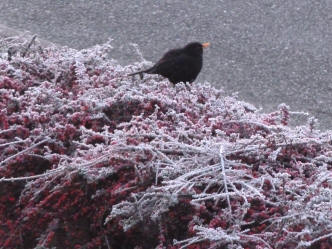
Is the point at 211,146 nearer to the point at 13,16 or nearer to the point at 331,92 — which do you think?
the point at 331,92

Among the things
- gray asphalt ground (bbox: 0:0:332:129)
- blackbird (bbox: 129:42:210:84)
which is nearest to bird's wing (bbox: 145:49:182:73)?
blackbird (bbox: 129:42:210:84)

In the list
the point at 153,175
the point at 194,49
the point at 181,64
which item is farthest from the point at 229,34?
the point at 153,175

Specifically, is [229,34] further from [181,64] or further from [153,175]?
[153,175]

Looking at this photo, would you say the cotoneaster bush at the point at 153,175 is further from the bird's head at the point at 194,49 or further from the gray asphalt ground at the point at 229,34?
the gray asphalt ground at the point at 229,34

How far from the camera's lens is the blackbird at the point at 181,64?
4.04 m

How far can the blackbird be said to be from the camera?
4039 mm

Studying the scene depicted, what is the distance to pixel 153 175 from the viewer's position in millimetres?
2234

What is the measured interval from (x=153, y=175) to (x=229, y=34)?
5027 millimetres

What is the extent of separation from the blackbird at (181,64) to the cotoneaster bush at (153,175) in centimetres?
122

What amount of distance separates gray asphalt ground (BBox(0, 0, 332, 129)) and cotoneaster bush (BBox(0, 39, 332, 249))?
3.11 metres

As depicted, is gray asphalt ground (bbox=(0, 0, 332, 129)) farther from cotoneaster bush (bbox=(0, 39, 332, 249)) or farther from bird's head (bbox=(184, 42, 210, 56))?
cotoneaster bush (bbox=(0, 39, 332, 249))

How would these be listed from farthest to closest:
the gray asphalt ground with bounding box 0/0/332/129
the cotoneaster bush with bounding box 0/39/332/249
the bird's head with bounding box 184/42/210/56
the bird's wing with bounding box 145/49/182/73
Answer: the gray asphalt ground with bounding box 0/0/332/129 → the bird's head with bounding box 184/42/210/56 → the bird's wing with bounding box 145/49/182/73 → the cotoneaster bush with bounding box 0/39/332/249

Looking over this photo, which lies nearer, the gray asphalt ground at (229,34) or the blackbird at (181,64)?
the blackbird at (181,64)

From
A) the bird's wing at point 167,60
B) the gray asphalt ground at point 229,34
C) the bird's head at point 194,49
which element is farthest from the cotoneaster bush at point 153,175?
the gray asphalt ground at point 229,34
